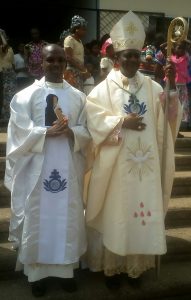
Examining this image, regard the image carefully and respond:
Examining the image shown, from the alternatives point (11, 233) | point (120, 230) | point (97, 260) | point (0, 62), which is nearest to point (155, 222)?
point (120, 230)

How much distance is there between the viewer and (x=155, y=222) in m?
3.89

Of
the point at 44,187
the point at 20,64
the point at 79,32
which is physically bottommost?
the point at 44,187

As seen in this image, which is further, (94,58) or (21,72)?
(94,58)

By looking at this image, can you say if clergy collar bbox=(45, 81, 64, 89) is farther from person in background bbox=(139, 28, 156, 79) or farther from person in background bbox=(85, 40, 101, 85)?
person in background bbox=(85, 40, 101, 85)

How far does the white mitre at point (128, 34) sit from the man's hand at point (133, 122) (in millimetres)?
590

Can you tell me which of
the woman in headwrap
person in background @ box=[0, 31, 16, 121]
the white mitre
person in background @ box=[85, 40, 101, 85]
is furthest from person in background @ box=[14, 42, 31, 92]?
the white mitre

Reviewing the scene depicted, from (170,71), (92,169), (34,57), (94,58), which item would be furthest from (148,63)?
(92,169)

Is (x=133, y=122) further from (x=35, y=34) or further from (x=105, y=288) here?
(x=35, y=34)

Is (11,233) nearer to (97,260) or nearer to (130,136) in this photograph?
(97,260)

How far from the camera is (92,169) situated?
408 centimetres

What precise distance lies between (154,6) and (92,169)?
713 cm

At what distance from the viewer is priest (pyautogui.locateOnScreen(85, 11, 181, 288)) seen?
12.7 ft

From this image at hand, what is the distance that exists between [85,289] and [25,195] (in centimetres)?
95

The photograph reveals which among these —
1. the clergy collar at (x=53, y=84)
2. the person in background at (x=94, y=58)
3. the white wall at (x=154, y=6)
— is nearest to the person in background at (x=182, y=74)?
the person in background at (x=94, y=58)
